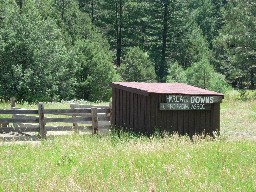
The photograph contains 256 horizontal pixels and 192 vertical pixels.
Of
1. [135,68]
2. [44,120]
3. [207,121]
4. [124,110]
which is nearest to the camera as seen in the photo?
[207,121]

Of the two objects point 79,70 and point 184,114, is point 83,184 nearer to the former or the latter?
point 184,114

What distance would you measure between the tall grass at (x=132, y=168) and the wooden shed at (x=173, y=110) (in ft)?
11.1

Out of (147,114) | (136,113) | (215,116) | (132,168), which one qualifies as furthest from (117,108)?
(132,168)

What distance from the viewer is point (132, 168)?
27.5 feet

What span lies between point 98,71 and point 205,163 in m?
40.0

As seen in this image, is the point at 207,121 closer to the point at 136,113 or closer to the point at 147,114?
the point at 147,114

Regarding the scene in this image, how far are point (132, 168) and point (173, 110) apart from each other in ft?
23.7

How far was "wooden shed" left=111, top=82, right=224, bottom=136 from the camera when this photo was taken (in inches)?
597

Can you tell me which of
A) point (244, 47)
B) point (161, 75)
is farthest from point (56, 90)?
point (161, 75)

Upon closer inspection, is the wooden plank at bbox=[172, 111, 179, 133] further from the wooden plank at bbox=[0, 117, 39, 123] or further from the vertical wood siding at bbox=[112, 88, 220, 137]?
the wooden plank at bbox=[0, 117, 39, 123]

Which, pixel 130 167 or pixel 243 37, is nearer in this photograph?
pixel 130 167

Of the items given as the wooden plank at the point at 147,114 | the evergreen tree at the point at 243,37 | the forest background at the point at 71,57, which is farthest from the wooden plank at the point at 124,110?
the evergreen tree at the point at 243,37

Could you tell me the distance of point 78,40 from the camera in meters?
50.2

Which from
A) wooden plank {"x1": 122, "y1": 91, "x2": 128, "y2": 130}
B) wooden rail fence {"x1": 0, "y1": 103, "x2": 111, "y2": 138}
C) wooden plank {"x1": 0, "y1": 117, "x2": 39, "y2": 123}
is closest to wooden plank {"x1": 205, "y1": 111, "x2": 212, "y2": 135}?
wooden plank {"x1": 122, "y1": 91, "x2": 128, "y2": 130}
